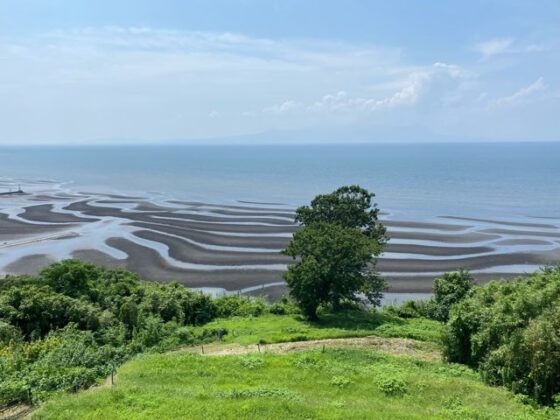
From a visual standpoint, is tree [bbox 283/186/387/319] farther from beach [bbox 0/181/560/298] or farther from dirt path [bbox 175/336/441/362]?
beach [bbox 0/181/560/298]

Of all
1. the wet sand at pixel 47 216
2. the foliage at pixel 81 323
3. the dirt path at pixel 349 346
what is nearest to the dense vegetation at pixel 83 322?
the foliage at pixel 81 323

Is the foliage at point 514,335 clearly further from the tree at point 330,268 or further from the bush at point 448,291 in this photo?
the bush at point 448,291

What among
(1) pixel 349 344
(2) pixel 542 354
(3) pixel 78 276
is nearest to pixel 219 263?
(3) pixel 78 276

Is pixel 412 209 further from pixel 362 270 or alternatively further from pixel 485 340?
pixel 485 340

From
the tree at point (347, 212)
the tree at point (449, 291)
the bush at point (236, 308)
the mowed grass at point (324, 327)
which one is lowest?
the bush at point (236, 308)

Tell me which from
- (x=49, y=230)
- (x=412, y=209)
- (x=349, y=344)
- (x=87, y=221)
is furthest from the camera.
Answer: (x=412, y=209)
